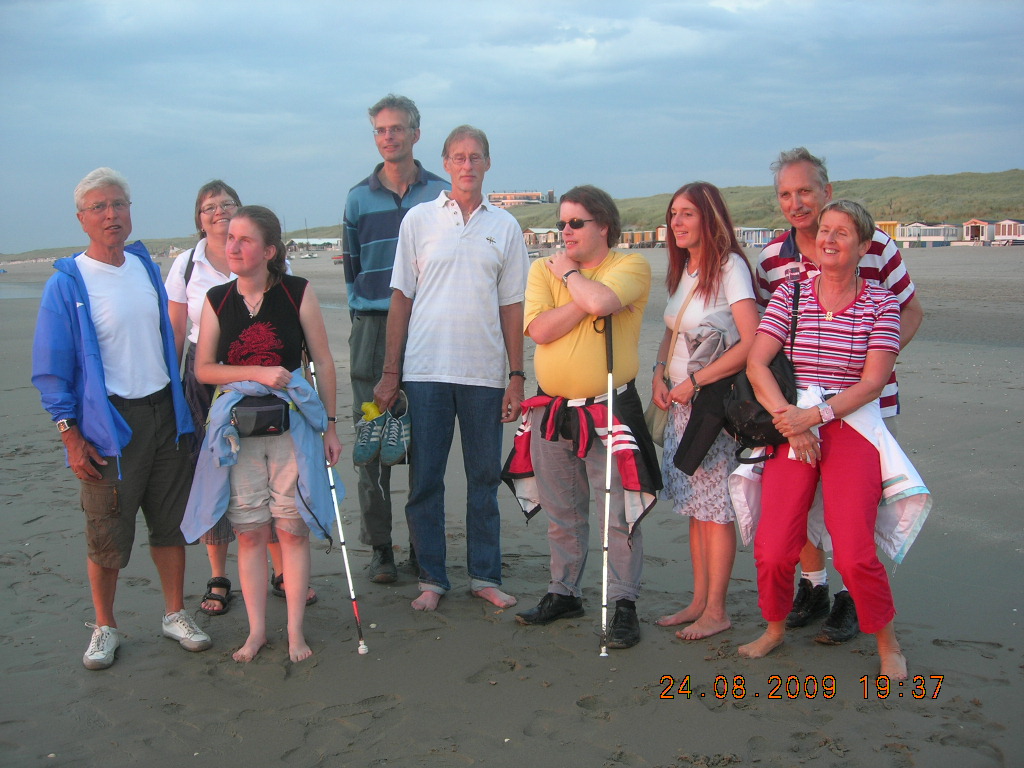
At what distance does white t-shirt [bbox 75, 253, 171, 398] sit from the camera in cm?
387

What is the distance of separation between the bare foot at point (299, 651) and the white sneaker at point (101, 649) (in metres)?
0.83

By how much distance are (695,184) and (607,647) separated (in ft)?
7.25

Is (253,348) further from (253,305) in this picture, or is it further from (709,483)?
(709,483)

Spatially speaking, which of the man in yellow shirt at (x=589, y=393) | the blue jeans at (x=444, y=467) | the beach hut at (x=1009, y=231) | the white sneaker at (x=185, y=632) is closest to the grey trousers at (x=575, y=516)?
the man in yellow shirt at (x=589, y=393)

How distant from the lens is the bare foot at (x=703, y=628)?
3.89 meters

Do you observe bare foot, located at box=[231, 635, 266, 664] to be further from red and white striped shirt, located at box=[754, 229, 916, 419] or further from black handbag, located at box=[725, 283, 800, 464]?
red and white striped shirt, located at box=[754, 229, 916, 419]

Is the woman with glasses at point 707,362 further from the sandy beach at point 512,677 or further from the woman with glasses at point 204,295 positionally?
the woman with glasses at point 204,295

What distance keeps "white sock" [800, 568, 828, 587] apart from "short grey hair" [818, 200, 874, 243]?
5.54 feet

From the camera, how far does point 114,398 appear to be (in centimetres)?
390

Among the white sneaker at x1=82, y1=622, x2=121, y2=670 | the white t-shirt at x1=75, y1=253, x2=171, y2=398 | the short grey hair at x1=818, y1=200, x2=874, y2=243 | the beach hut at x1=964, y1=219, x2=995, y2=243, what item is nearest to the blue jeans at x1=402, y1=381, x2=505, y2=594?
the white t-shirt at x1=75, y1=253, x2=171, y2=398

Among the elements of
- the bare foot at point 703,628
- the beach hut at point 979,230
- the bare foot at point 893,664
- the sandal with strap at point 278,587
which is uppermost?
the beach hut at point 979,230

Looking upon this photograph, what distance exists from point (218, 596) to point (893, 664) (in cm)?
335

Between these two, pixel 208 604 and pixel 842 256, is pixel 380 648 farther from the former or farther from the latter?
pixel 842 256

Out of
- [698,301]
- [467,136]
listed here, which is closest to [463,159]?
[467,136]
